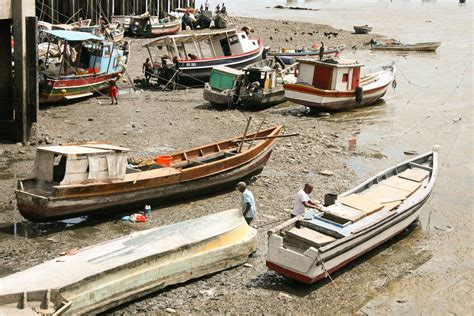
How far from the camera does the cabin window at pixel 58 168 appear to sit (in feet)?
39.4

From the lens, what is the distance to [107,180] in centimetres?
1231

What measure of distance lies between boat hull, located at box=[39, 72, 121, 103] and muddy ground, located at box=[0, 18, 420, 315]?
1.38 ft

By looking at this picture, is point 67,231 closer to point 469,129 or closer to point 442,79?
point 469,129

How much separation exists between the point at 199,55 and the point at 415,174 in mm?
16034

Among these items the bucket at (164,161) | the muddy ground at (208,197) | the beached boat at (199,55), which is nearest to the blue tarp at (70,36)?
the muddy ground at (208,197)

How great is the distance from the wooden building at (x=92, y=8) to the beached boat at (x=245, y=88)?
1320 centimetres

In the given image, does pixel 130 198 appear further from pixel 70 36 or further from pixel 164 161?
pixel 70 36

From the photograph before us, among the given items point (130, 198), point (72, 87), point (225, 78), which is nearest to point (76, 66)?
point (72, 87)

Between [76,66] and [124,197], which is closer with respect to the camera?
[124,197]

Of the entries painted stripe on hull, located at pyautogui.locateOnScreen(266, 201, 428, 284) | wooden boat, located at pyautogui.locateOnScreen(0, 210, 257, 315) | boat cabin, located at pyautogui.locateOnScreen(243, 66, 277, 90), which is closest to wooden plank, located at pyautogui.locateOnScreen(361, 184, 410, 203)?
painted stripe on hull, located at pyautogui.locateOnScreen(266, 201, 428, 284)

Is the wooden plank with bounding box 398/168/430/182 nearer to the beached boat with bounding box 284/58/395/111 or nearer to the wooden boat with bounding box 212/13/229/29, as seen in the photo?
the beached boat with bounding box 284/58/395/111

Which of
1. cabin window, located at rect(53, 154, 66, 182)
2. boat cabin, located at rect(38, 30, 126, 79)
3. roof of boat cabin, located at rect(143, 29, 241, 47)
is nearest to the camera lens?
cabin window, located at rect(53, 154, 66, 182)

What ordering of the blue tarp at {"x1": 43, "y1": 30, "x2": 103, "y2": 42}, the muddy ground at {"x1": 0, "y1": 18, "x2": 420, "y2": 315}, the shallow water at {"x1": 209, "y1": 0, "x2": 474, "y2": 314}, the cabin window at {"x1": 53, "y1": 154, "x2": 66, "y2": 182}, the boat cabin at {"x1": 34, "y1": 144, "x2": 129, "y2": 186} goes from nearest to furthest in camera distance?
the muddy ground at {"x1": 0, "y1": 18, "x2": 420, "y2": 315} < the shallow water at {"x1": 209, "y1": 0, "x2": 474, "y2": 314} < the boat cabin at {"x1": 34, "y1": 144, "x2": 129, "y2": 186} < the cabin window at {"x1": 53, "y1": 154, "x2": 66, "y2": 182} < the blue tarp at {"x1": 43, "y1": 30, "x2": 103, "y2": 42}

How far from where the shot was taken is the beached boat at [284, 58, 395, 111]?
2362 cm
